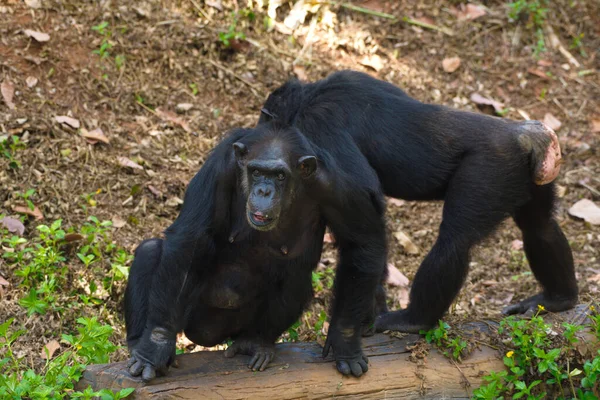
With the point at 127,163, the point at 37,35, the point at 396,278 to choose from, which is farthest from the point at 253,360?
the point at 37,35

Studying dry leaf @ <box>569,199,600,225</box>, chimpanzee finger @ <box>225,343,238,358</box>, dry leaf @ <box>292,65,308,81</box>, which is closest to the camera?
chimpanzee finger @ <box>225,343,238,358</box>

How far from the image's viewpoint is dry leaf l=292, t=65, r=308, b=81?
35.6 feet

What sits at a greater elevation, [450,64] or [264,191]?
[264,191]

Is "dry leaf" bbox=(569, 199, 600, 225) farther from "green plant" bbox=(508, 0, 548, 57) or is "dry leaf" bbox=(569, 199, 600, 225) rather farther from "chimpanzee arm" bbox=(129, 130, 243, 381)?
"chimpanzee arm" bbox=(129, 130, 243, 381)

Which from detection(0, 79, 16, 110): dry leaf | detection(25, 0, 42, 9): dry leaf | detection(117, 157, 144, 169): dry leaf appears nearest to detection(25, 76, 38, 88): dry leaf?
detection(0, 79, 16, 110): dry leaf

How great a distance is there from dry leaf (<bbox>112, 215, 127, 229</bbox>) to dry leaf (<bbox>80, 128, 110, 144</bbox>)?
3.48 feet

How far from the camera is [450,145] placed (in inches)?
268

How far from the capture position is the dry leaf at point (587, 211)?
9.92m

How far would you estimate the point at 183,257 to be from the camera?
222 inches

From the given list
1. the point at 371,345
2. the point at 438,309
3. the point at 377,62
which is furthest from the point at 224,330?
the point at 377,62

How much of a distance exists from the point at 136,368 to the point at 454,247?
8.92ft

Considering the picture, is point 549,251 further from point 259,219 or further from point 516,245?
point 259,219

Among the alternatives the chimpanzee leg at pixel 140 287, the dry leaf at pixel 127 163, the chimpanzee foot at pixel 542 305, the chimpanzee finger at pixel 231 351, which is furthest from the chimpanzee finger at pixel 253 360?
the dry leaf at pixel 127 163

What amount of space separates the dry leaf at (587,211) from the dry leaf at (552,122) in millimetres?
1532
